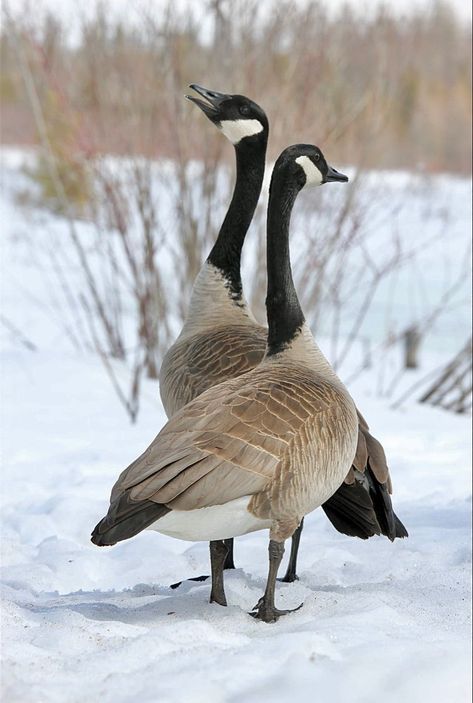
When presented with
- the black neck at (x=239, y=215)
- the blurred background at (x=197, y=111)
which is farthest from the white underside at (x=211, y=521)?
the blurred background at (x=197, y=111)

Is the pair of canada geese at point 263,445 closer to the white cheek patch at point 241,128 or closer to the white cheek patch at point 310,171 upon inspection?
the white cheek patch at point 310,171

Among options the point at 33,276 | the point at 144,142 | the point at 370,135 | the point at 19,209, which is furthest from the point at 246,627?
the point at 19,209

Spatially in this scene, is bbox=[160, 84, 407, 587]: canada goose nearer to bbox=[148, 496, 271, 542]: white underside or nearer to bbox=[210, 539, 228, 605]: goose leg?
bbox=[210, 539, 228, 605]: goose leg

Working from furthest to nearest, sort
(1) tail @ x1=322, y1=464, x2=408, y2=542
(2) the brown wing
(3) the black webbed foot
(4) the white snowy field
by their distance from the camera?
(2) the brown wing < (1) tail @ x1=322, y1=464, x2=408, y2=542 < (3) the black webbed foot < (4) the white snowy field

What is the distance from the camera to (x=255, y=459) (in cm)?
288

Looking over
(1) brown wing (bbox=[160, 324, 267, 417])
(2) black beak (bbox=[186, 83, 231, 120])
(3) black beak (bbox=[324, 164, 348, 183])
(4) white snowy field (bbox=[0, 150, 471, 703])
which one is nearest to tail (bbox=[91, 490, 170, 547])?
(4) white snowy field (bbox=[0, 150, 471, 703])

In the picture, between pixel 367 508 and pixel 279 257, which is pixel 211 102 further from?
pixel 367 508

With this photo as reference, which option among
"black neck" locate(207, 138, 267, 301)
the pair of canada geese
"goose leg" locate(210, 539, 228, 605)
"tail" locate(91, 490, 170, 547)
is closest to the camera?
"tail" locate(91, 490, 170, 547)

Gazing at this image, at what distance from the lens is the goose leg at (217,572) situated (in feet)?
10.6

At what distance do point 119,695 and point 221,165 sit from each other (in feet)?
19.6

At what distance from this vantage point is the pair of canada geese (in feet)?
9.24

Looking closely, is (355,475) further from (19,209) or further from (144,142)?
(19,209)

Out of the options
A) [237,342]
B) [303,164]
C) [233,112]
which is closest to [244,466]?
[237,342]

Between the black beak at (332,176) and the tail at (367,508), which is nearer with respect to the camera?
the tail at (367,508)
